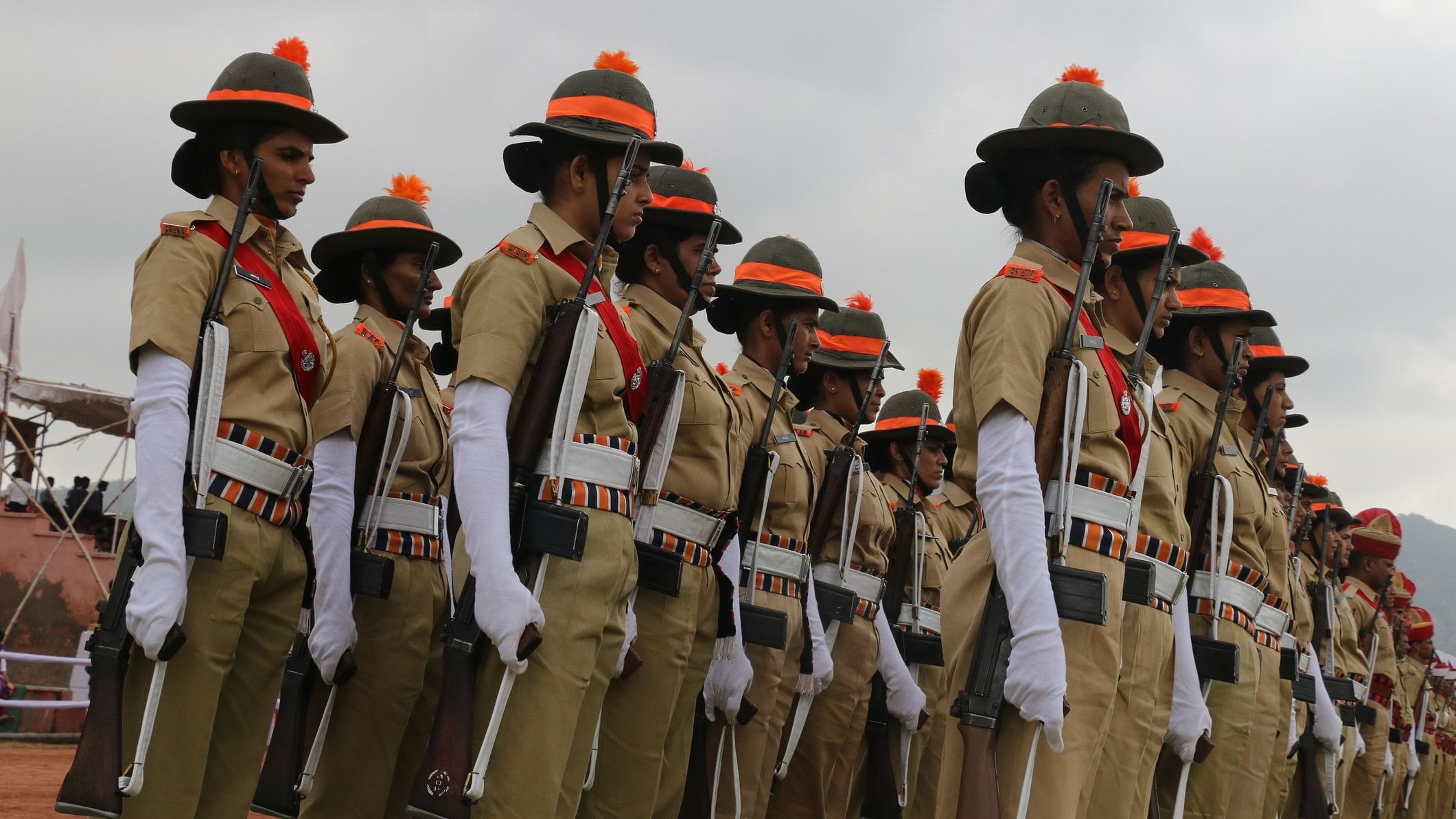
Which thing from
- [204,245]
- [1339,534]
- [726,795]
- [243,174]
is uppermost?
[1339,534]

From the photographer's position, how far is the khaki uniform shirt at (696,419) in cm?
577

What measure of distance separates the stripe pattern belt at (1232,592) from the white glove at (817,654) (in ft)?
5.77

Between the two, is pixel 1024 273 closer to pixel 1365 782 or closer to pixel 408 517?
pixel 408 517

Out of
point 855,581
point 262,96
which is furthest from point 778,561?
point 262,96

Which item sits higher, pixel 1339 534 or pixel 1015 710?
pixel 1339 534

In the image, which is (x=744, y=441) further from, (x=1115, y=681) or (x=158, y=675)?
(x=158, y=675)

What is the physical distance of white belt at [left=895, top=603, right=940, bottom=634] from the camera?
32.1 ft

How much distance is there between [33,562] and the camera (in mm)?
20984

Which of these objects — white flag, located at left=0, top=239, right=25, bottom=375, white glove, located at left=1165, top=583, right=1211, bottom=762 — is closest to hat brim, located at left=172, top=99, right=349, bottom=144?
white glove, located at left=1165, top=583, right=1211, bottom=762

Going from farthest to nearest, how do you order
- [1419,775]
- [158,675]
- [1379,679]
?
[1419,775] < [1379,679] < [158,675]

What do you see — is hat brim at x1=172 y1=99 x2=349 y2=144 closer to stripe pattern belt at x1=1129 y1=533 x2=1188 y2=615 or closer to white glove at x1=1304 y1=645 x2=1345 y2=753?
stripe pattern belt at x1=1129 y1=533 x2=1188 y2=615

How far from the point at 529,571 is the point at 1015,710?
1.43 metres

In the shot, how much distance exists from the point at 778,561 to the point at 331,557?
2539 millimetres

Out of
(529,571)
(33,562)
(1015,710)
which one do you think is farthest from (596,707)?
(33,562)
